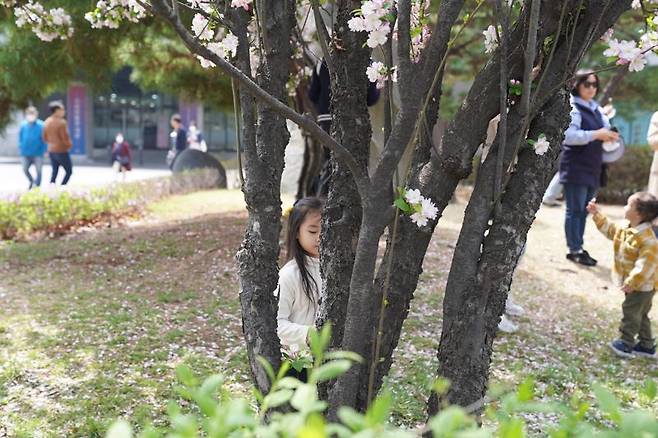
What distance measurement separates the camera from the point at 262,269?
224 cm

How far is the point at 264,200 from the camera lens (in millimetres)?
2252

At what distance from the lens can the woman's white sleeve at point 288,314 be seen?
8.49ft

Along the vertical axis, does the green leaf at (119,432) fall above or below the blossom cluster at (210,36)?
below

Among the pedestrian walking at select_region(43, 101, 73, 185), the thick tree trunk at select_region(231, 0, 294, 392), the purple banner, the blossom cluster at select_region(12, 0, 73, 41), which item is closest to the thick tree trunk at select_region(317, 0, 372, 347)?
the thick tree trunk at select_region(231, 0, 294, 392)

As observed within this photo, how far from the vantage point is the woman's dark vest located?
6.11 meters

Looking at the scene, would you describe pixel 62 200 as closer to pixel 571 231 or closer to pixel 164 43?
pixel 164 43

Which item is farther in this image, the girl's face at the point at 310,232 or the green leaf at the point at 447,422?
the girl's face at the point at 310,232

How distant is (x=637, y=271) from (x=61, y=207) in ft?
20.3

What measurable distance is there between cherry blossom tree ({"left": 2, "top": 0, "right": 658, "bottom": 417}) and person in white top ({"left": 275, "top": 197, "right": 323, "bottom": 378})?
1.76 ft

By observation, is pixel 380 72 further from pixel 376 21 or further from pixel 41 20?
pixel 41 20

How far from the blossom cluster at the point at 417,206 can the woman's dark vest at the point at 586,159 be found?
15.1 feet

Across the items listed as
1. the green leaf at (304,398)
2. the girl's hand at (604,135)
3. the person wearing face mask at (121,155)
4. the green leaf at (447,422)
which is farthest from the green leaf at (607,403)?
the person wearing face mask at (121,155)

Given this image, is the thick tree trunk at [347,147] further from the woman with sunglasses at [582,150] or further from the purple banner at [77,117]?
the purple banner at [77,117]

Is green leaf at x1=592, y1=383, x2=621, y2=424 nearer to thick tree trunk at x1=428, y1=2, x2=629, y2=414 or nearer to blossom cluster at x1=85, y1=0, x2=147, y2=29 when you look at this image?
thick tree trunk at x1=428, y1=2, x2=629, y2=414
